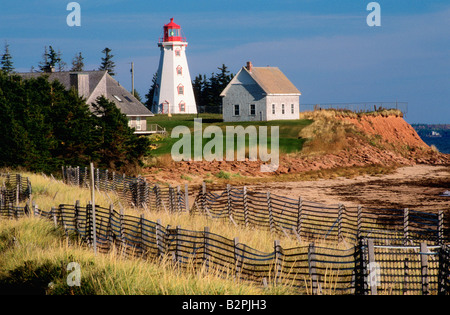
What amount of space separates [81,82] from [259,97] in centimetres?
1905

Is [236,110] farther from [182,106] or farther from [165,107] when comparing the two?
[165,107]

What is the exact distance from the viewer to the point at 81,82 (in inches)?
2341

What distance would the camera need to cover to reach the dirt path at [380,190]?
31.8 meters

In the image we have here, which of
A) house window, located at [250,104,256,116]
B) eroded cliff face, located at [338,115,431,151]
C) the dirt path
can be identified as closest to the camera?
the dirt path

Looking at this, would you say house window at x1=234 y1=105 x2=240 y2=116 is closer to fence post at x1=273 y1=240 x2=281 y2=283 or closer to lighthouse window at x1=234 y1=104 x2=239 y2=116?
lighthouse window at x1=234 y1=104 x2=239 y2=116

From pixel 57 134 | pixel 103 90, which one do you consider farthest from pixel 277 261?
pixel 103 90

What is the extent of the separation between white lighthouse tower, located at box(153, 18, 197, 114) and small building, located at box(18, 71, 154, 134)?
55.6 ft

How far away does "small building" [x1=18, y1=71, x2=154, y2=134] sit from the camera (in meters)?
59.6

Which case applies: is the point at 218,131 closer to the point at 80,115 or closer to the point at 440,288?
the point at 80,115

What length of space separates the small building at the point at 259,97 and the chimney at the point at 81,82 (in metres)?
15.5

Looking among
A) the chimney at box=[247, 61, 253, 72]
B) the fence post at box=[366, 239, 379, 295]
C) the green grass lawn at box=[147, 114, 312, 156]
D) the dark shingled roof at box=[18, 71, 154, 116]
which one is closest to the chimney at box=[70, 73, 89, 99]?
the dark shingled roof at box=[18, 71, 154, 116]

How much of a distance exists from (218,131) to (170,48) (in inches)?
1043

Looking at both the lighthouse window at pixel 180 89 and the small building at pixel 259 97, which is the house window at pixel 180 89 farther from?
the small building at pixel 259 97
